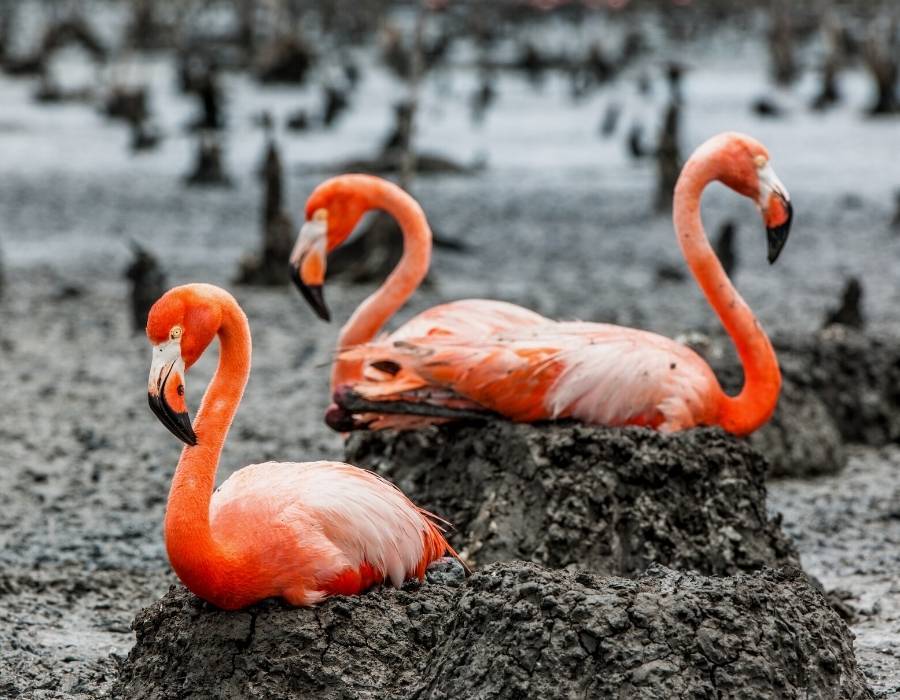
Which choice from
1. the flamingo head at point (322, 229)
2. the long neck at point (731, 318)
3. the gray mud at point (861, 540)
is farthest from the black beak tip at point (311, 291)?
the gray mud at point (861, 540)

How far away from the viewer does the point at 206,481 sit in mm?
3676

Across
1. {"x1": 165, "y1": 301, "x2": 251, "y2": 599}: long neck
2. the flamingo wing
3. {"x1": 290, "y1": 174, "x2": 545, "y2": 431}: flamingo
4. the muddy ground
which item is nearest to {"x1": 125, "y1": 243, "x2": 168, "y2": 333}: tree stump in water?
the muddy ground

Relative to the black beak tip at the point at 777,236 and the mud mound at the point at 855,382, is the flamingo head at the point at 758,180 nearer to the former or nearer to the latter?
the black beak tip at the point at 777,236

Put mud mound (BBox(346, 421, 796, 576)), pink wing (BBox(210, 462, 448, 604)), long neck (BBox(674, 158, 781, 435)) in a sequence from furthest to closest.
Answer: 1. long neck (BBox(674, 158, 781, 435))
2. mud mound (BBox(346, 421, 796, 576))
3. pink wing (BBox(210, 462, 448, 604))

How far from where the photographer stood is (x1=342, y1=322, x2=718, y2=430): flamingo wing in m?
4.86

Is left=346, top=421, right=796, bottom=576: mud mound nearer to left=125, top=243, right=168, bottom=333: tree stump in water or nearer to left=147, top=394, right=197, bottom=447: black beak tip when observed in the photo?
left=147, top=394, right=197, bottom=447: black beak tip

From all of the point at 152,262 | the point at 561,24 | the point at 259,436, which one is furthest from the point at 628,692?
the point at 561,24

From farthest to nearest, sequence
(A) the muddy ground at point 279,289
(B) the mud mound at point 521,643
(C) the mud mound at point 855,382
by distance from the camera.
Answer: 1. (C) the mud mound at point 855,382
2. (A) the muddy ground at point 279,289
3. (B) the mud mound at point 521,643

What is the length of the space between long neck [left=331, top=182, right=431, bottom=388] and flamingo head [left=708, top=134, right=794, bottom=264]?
115cm

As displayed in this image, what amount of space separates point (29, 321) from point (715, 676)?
7667 mm

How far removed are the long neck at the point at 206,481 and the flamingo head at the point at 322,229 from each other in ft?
5.96

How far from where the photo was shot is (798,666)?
130 inches

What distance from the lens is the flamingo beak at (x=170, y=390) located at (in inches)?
138

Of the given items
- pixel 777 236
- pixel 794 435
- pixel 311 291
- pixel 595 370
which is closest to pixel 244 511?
pixel 595 370
